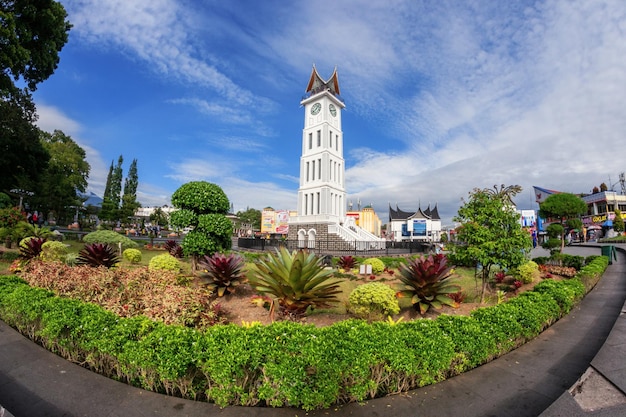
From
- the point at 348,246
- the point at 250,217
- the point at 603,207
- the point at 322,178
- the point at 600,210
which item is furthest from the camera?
the point at 250,217

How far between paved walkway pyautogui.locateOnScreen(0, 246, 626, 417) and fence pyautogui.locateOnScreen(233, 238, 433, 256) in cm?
2043

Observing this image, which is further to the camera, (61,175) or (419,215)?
(419,215)

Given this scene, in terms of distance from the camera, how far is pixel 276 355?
338 cm

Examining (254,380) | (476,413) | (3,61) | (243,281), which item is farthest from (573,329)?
(3,61)

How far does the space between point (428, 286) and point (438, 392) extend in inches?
148

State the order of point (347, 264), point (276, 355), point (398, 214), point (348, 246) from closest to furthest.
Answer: point (276, 355) → point (347, 264) → point (348, 246) → point (398, 214)

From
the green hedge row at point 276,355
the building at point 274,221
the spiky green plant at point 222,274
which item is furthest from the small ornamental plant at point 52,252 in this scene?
the building at point 274,221

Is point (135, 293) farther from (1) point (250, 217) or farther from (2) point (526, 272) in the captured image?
(1) point (250, 217)

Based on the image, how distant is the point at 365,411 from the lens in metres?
3.37

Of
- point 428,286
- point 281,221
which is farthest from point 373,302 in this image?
point 281,221

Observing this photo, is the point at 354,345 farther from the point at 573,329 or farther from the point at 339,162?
the point at 339,162

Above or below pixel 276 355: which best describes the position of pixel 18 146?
above

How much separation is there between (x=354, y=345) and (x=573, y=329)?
18.6 feet

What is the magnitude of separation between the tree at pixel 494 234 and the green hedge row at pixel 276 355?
4.22m
